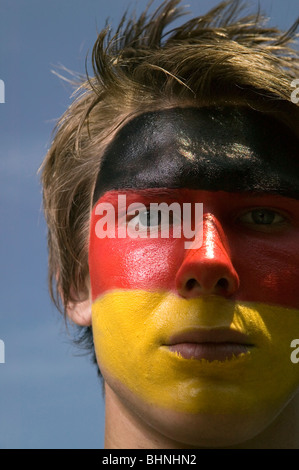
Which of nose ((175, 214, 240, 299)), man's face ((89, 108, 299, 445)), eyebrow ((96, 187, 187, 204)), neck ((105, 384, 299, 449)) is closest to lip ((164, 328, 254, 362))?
man's face ((89, 108, 299, 445))

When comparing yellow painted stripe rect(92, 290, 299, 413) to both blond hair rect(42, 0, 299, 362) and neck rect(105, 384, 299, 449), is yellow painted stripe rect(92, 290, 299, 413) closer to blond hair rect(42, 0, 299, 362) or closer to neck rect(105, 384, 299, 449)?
neck rect(105, 384, 299, 449)

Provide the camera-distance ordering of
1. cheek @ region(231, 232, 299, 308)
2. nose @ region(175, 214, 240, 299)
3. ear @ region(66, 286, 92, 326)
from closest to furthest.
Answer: nose @ region(175, 214, 240, 299), cheek @ region(231, 232, 299, 308), ear @ region(66, 286, 92, 326)

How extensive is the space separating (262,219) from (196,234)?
0.34m

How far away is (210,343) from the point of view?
9.85 feet

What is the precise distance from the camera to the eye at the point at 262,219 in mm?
3258

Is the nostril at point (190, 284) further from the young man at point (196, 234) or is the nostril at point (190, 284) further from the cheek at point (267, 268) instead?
the cheek at point (267, 268)

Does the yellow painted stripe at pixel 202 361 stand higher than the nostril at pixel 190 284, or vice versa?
the nostril at pixel 190 284

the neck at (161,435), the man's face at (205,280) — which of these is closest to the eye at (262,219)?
the man's face at (205,280)

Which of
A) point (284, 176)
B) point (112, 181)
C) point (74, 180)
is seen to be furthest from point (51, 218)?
point (284, 176)

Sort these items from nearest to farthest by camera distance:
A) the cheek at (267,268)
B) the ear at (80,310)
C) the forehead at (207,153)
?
the cheek at (267,268), the forehead at (207,153), the ear at (80,310)

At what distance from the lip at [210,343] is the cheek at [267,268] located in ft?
0.55

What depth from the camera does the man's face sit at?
9.80 feet
